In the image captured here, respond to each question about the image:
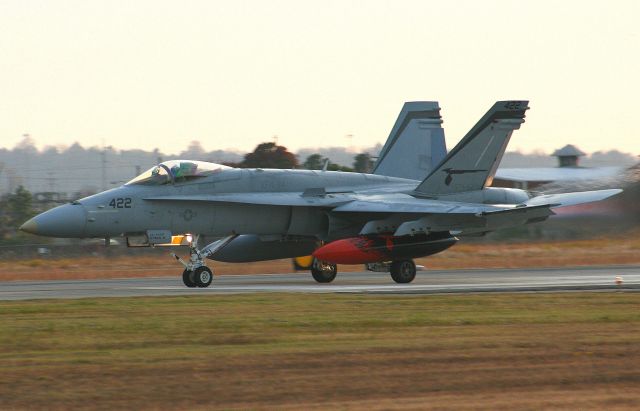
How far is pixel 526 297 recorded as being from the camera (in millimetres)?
18359

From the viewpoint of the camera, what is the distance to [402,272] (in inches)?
963

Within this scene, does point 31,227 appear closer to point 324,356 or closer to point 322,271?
point 322,271

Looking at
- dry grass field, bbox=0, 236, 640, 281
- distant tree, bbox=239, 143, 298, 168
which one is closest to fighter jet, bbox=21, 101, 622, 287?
dry grass field, bbox=0, 236, 640, 281

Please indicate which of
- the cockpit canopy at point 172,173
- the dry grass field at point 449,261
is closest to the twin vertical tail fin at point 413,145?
the dry grass field at point 449,261

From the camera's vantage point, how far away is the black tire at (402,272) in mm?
24438

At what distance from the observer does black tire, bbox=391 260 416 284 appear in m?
24.4

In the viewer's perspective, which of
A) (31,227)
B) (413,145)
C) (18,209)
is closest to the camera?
(31,227)

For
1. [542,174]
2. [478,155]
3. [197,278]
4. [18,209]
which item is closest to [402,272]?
[478,155]

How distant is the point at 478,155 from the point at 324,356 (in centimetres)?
1535

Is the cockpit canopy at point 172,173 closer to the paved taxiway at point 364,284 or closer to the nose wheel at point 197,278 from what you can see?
the nose wheel at point 197,278

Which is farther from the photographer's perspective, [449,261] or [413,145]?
[449,261]

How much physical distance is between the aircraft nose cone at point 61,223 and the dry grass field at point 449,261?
709 cm

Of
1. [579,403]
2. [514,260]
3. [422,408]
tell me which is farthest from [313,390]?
[514,260]

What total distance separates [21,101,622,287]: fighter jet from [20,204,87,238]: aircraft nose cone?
21 mm
